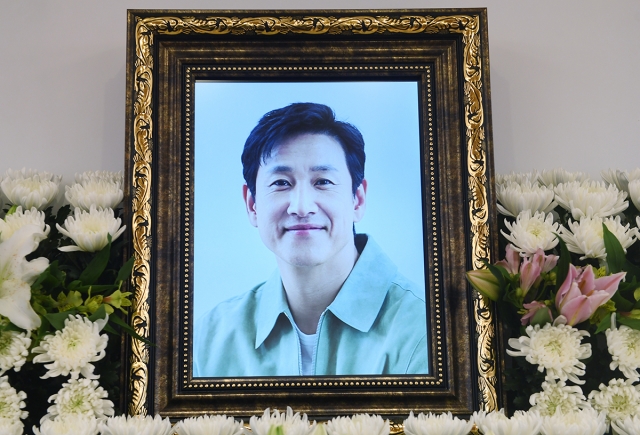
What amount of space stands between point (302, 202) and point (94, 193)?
303 millimetres

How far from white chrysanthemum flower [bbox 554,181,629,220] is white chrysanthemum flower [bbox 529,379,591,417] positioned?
0.25m

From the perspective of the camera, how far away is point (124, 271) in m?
0.90

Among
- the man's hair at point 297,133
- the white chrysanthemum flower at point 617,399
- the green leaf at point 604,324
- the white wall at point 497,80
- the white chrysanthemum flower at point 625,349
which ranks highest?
the white wall at point 497,80

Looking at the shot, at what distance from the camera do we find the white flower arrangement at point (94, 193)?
0.96 meters

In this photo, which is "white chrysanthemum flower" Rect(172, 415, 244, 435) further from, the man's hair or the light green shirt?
the man's hair

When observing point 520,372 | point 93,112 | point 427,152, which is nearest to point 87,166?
point 93,112

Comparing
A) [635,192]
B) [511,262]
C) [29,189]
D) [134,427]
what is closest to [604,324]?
[511,262]

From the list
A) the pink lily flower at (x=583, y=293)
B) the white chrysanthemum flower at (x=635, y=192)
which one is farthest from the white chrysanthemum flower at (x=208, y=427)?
the white chrysanthemum flower at (x=635, y=192)

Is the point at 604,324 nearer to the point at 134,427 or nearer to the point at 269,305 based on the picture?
the point at 269,305

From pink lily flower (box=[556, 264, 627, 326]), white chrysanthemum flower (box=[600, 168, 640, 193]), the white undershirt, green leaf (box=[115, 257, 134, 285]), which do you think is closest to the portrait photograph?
the white undershirt

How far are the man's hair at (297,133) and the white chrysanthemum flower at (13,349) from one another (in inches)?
14.9

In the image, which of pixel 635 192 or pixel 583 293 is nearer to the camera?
pixel 583 293

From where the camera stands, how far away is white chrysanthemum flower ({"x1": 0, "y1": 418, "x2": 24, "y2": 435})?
0.81m

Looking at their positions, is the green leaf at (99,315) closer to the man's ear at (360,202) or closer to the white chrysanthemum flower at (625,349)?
the man's ear at (360,202)
